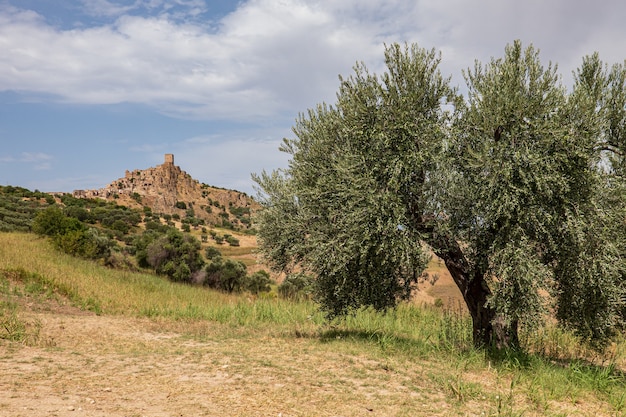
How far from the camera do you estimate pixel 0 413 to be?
283 inches

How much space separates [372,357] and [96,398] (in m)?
6.98

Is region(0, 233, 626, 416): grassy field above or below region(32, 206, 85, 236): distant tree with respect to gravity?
below

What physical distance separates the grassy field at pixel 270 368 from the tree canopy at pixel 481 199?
5.19 ft

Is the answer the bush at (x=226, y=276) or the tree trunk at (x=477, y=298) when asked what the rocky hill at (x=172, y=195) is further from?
the tree trunk at (x=477, y=298)

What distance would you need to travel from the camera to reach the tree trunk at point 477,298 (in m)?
13.1

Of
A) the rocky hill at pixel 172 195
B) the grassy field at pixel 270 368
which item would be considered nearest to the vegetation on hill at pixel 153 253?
the grassy field at pixel 270 368

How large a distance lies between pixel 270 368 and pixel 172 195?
387ft

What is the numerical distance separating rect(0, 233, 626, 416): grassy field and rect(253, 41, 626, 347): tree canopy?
1.58 m

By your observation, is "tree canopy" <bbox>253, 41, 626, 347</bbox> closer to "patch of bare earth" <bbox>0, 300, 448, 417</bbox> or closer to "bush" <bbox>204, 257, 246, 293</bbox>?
"patch of bare earth" <bbox>0, 300, 448, 417</bbox>

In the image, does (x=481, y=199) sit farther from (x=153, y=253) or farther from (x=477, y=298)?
(x=153, y=253)

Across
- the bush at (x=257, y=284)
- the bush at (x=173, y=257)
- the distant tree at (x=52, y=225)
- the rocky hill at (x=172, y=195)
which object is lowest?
the bush at (x=257, y=284)

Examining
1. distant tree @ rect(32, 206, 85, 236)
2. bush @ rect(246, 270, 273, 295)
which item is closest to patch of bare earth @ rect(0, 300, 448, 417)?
distant tree @ rect(32, 206, 85, 236)

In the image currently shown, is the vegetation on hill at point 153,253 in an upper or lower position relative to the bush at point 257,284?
upper

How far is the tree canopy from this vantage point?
11.5 m
